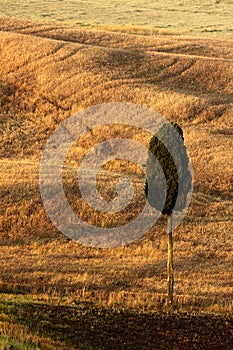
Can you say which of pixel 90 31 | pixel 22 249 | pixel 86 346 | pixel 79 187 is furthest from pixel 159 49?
pixel 86 346

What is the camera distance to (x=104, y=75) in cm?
6150

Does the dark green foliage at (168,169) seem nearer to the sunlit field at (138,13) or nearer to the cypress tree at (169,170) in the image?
the cypress tree at (169,170)

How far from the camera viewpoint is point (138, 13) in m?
107

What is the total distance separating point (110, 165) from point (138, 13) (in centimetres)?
6399

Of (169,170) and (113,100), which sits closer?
(169,170)

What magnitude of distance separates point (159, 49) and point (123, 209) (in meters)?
37.4

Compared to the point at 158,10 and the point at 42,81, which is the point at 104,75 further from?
the point at 158,10

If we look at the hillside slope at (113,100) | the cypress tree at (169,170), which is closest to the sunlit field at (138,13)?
the hillside slope at (113,100)

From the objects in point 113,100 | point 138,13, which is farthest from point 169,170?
point 138,13

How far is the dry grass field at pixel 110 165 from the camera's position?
2686cm

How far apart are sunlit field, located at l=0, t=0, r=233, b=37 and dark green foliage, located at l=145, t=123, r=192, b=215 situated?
65393 millimetres

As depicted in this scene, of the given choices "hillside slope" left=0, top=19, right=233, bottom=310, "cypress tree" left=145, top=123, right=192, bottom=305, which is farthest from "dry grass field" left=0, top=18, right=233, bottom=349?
"cypress tree" left=145, top=123, right=192, bottom=305

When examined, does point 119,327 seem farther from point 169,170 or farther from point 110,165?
point 110,165

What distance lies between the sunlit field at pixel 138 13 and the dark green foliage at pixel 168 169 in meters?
65.4
